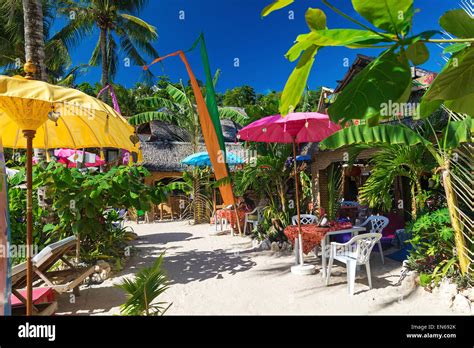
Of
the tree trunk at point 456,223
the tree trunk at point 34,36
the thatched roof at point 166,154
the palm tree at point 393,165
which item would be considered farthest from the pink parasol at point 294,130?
the thatched roof at point 166,154

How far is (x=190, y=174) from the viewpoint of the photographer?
1316cm

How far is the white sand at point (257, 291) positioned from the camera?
3.89 m

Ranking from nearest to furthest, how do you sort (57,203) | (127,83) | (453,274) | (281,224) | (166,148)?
(453,274)
(57,203)
(281,224)
(166,148)
(127,83)

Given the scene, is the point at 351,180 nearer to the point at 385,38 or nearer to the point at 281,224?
the point at 281,224

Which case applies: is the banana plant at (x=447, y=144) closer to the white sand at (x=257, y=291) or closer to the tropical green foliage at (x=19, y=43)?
the white sand at (x=257, y=291)

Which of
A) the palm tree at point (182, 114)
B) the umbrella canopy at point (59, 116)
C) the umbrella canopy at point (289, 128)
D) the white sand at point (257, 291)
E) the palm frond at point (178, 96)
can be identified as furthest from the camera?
the palm tree at point (182, 114)

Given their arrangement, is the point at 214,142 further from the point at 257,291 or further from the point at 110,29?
the point at 110,29

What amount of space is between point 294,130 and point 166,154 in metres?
14.2

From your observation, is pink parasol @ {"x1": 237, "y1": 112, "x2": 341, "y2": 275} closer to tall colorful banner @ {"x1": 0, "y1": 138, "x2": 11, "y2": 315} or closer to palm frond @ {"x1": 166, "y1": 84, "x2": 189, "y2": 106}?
tall colorful banner @ {"x1": 0, "y1": 138, "x2": 11, "y2": 315}

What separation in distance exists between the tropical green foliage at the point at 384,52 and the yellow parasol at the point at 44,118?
83.4 inches

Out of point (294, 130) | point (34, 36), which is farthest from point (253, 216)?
point (34, 36)

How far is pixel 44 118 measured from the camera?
2.66 meters

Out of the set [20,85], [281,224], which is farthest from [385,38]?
[281,224]
